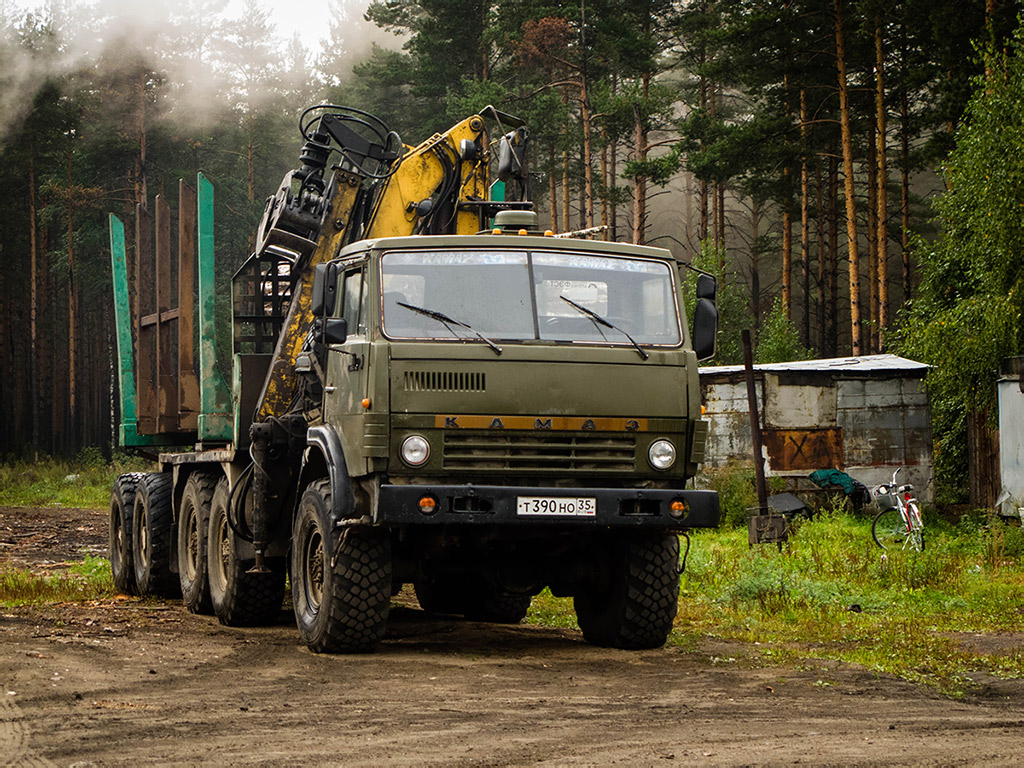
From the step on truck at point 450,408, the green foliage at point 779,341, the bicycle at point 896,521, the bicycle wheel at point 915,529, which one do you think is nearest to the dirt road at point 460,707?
the step on truck at point 450,408

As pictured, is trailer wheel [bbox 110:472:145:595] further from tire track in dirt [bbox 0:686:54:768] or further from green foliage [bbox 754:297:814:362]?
green foliage [bbox 754:297:814:362]

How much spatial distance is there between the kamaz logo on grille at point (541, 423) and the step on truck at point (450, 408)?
15 millimetres

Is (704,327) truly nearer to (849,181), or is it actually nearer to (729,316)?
(849,181)

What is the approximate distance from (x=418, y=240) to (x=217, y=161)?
4714cm

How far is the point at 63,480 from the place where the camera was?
41438 millimetres

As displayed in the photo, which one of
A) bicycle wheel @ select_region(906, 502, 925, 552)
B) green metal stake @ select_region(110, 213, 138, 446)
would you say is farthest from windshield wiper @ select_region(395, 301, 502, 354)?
bicycle wheel @ select_region(906, 502, 925, 552)

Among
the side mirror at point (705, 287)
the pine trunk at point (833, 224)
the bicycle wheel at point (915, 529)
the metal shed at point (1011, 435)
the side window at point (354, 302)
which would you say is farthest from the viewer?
the pine trunk at point (833, 224)

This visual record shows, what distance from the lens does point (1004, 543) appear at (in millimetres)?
17672

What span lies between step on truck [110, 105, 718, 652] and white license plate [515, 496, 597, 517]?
0.01 metres

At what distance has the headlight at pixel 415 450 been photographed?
8.56 meters

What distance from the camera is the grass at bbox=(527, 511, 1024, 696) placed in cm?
930

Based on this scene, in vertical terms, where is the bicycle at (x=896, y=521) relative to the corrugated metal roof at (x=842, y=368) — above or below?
below

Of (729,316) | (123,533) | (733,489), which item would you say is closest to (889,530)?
(733,489)

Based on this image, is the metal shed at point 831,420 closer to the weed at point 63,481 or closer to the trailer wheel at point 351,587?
the trailer wheel at point 351,587
